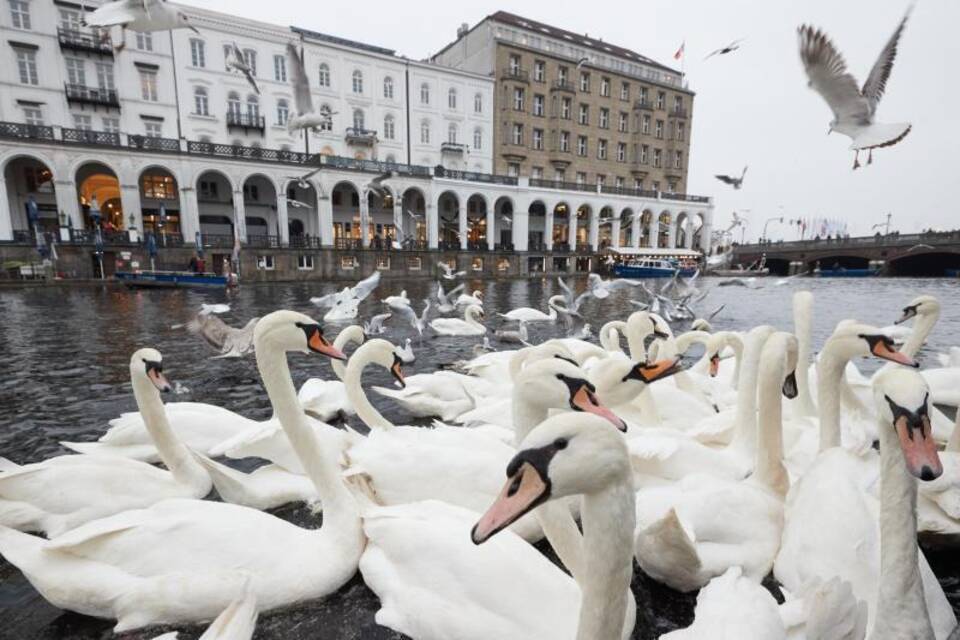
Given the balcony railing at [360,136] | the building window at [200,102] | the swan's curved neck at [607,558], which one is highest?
the building window at [200,102]

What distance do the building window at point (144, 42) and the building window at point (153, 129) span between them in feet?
16.3

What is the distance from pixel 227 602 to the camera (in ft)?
7.46

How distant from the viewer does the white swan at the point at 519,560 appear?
59.8 inches

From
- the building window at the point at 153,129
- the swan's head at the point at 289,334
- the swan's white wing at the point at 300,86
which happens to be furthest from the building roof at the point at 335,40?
the swan's head at the point at 289,334

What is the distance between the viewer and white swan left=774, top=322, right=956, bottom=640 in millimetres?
2260

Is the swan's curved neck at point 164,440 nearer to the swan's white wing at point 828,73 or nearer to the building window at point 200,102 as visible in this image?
the swan's white wing at point 828,73

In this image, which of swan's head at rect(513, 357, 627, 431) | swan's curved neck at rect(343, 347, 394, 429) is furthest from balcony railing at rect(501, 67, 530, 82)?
swan's head at rect(513, 357, 627, 431)

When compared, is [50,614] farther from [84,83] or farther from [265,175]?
[84,83]

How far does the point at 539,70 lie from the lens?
48.9 m

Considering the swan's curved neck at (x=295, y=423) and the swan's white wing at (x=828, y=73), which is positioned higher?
the swan's white wing at (x=828, y=73)

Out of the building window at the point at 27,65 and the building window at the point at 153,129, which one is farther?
the building window at the point at 153,129

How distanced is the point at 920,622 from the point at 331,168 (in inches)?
1529

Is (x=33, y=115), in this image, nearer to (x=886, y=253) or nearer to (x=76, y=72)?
(x=76, y=72)

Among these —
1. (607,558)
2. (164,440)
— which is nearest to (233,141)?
(164,440)
